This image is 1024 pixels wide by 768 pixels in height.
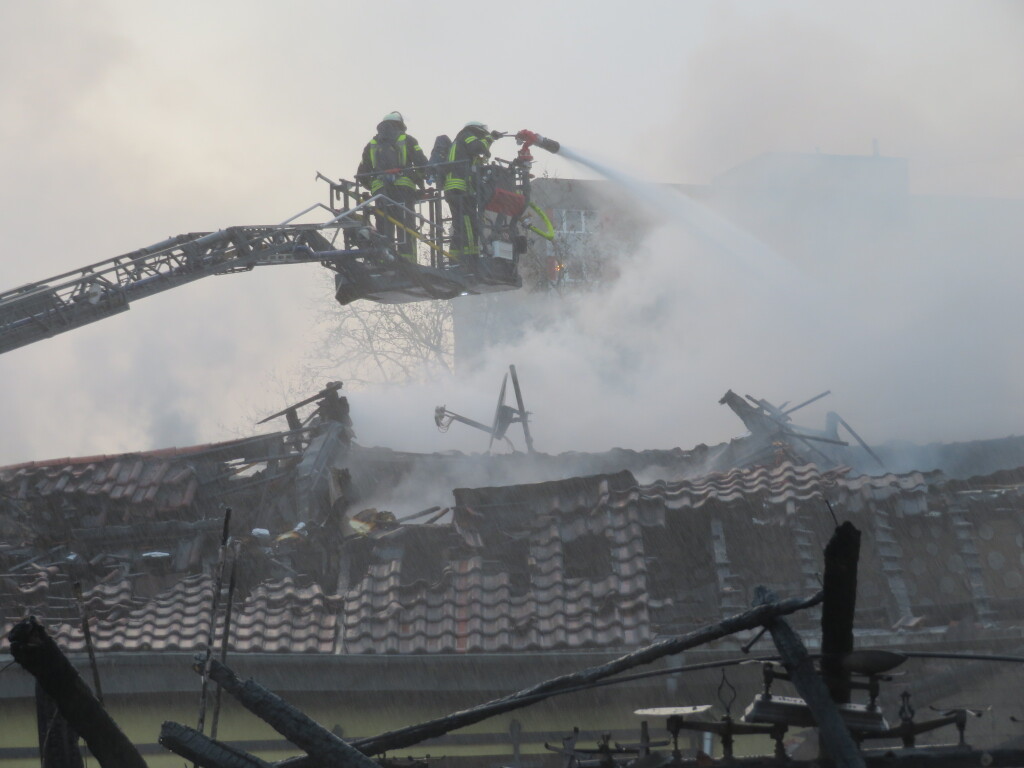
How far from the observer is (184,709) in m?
10.9

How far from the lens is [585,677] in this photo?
4.23 metres

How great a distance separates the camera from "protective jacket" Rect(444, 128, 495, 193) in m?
13.2

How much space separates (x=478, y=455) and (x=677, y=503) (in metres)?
4.88

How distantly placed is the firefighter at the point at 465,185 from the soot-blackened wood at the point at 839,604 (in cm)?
975

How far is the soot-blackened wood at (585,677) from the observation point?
398 centimetres

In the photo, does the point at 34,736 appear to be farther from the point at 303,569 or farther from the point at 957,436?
the point at 957,436

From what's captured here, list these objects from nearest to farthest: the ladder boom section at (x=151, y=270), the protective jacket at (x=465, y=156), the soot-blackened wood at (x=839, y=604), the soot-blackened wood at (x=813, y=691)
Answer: the soot-blackened wood at (x=839, y=604), the soot-blackened wood at (x=813, y=691), the ladder boom section at (x=151, y=270), the protective jacket at (x=465, y=156)

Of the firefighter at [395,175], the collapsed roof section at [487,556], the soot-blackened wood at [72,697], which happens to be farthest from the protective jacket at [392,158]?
the soot-blackened wood at [72,697]

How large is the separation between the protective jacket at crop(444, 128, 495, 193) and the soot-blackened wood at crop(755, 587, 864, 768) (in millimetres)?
9787

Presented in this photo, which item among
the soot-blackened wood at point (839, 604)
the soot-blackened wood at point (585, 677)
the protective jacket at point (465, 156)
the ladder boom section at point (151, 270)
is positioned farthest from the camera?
the protective jacket at point (465, 156)

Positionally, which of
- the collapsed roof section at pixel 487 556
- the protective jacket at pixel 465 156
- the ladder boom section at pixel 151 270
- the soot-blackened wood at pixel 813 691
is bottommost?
the soot-blackened wood at pixel 813 691

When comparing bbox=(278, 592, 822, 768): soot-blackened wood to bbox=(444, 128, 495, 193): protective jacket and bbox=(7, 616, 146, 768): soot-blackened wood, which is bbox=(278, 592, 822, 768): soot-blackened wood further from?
bbox=(444, 128, 495, 193): protective jacket

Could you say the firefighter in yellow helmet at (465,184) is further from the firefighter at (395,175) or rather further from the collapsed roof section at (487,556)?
the collapsed roof section at (487,556)

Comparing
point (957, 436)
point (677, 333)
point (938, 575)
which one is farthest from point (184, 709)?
point (677, 333)
